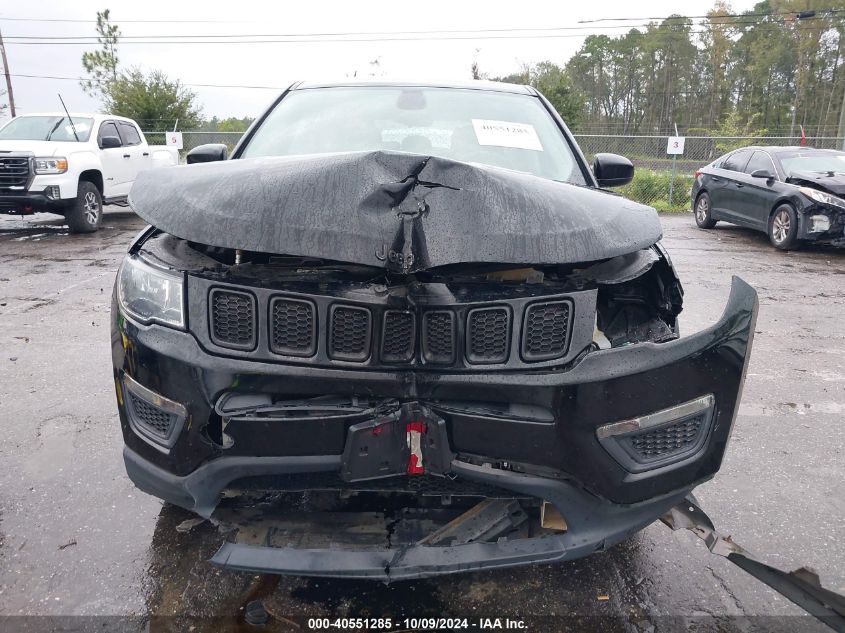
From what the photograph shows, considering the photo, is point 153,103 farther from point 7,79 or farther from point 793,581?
point 793,581

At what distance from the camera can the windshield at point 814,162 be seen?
379 inches

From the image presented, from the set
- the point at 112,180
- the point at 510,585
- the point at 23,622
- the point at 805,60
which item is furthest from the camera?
the point at 805,60

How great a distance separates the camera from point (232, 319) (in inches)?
69.3

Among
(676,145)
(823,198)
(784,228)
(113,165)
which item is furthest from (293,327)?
(676,145)

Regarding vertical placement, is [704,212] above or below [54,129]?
below

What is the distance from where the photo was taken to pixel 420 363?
1739mm

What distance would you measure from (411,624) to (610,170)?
238 cm

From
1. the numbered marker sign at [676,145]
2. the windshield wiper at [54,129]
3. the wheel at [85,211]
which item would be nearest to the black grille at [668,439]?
the wheel at [85,211]

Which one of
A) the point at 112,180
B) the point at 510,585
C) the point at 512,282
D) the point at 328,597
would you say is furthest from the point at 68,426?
the point at 112,180

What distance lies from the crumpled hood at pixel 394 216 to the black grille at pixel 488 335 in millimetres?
149

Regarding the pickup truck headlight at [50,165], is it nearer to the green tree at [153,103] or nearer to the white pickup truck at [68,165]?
the white pickup truck at [68,165]

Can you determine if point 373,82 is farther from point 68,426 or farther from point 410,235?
point 68,426

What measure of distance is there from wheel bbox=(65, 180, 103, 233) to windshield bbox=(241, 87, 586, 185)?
8.26m

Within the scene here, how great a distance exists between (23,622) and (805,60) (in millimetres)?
53536
